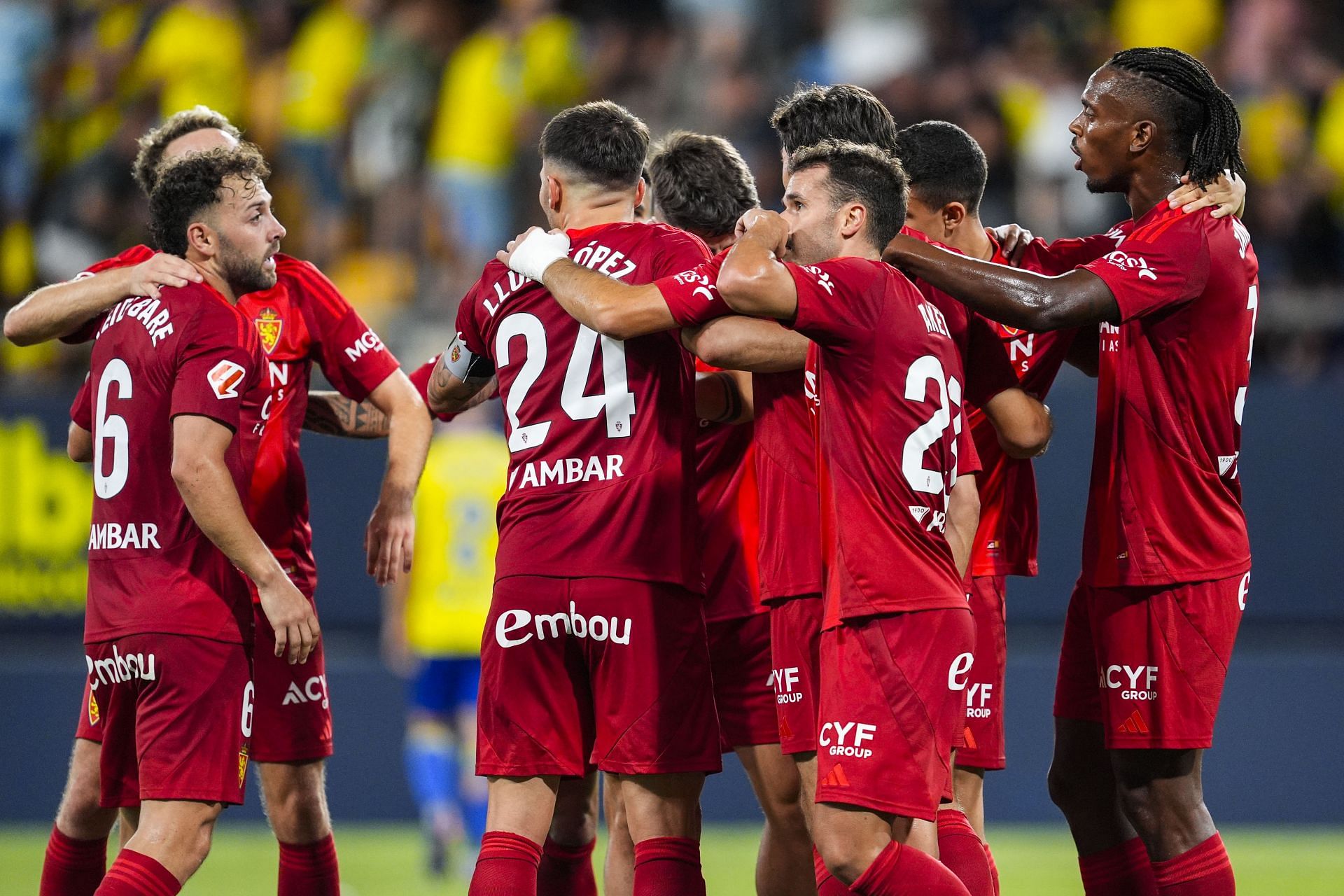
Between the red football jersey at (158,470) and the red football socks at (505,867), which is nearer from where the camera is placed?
Result: the red football socks at (505,867)

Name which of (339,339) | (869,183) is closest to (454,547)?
(339,339)

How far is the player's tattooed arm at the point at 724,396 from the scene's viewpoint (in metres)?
5.19

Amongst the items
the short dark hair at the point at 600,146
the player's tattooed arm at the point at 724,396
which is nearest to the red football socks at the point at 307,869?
the player's tattooed arm at the point at 724,396

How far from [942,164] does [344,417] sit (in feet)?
8.15

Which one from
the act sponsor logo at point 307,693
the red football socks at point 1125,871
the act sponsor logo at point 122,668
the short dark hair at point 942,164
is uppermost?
the short dark hair at point 942,164

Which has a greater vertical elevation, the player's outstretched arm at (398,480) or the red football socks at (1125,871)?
the player's outstretched arm at (398,480)

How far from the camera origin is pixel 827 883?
4.59m

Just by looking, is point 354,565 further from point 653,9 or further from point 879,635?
point 879,635

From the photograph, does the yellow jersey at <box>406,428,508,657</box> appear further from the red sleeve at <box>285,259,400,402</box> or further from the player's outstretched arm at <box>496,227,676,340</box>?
the player's outstretched arm at <box>496,227,676,340</box>

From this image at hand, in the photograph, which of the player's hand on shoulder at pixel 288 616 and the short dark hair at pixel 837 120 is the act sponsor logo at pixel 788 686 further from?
the short dark hair at pixel 837 120

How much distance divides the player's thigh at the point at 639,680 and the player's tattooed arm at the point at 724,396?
63 cm

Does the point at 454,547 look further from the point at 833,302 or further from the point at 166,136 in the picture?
the point at 833,302

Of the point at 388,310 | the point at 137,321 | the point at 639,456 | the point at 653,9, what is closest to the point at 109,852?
the point at 388,310

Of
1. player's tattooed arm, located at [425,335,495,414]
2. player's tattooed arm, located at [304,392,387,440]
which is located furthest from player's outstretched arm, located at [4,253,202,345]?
player's tattooed arm, located at [304,392,387,440]
